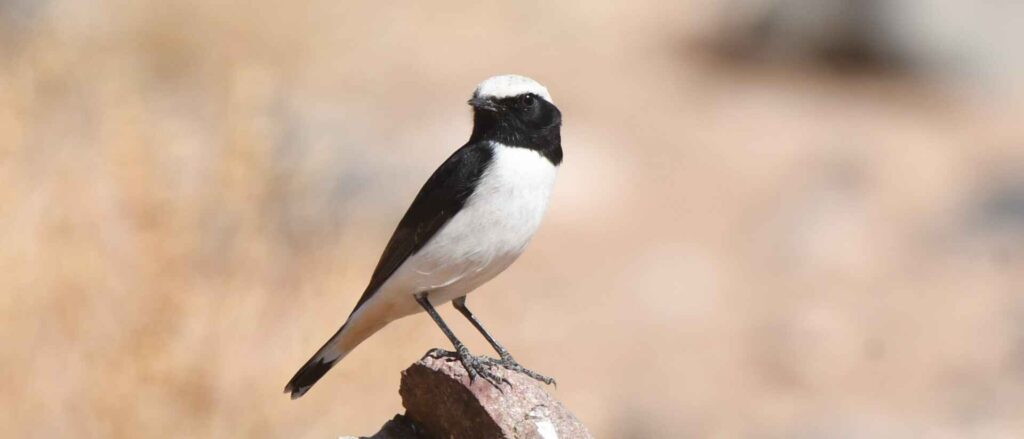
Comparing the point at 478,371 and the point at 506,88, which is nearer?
the point at 478,371

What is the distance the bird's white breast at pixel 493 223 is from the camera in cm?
578

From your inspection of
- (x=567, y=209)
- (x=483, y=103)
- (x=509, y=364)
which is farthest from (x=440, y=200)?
(x=567, y=209)

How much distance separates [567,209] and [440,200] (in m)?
9.73

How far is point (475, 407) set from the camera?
A: 560 centimetres

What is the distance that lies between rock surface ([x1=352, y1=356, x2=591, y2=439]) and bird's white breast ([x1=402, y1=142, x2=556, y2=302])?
0.38 meters

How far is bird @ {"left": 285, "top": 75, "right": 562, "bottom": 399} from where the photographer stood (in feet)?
19.0

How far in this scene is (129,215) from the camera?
9.00 m

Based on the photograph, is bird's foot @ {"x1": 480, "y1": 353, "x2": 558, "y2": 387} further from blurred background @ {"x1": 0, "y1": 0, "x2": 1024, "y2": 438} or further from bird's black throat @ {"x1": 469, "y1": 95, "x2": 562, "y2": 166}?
blurred background @ {"x1": 0, "y1": 0, "x2": 1024, "y2": 438}

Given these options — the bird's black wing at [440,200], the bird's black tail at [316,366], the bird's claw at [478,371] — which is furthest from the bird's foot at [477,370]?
the bird's black tail at [316,366]

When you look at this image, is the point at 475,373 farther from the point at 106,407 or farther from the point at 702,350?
the point at 702,350

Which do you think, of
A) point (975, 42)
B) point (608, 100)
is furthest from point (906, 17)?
point (608, 100)

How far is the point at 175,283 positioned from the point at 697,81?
487 inches

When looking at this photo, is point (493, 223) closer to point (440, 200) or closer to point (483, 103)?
A: point (440, 200)

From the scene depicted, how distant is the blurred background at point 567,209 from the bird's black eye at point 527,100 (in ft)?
10.8
